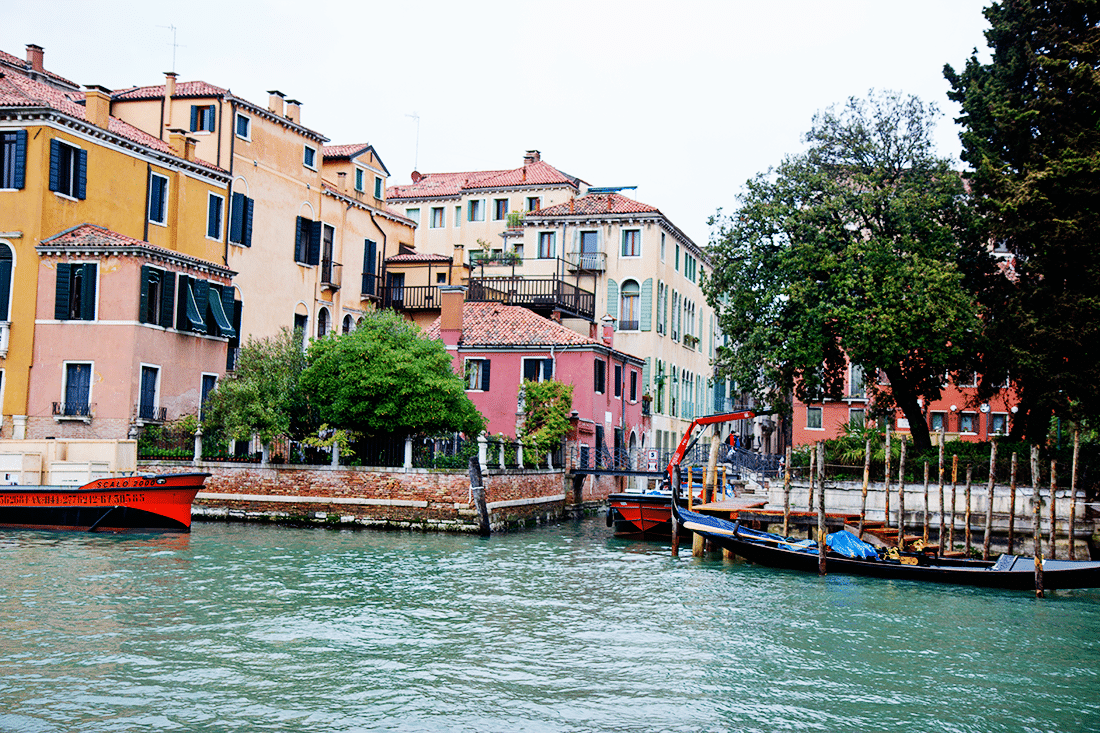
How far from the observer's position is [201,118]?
31.5m

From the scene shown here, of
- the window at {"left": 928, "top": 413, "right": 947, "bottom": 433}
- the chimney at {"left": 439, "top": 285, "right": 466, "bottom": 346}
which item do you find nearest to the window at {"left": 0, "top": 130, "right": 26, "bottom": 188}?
the chimney at {"left": 439, "top": 285, "right": 466, "bottom": 346}

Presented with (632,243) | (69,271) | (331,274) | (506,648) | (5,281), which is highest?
(632,243)

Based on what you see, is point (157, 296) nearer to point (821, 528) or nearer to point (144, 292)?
point (144, 292)

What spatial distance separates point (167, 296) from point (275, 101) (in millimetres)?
9187

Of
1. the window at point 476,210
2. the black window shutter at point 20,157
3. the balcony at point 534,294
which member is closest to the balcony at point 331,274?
the balcony at point 534,294

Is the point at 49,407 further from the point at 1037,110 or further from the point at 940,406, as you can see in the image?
the point at 940,406

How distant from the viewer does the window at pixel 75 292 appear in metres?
26.3

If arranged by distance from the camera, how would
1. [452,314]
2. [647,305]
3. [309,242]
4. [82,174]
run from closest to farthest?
[82,174]
[452,314]
[309,242]
[647,305]

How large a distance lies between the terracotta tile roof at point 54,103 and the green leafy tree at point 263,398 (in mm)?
6109

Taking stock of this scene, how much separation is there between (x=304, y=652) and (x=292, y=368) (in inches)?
635

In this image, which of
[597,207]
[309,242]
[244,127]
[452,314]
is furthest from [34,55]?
[597,207]

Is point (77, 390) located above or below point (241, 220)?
below

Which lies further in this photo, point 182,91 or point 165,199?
point 182,91

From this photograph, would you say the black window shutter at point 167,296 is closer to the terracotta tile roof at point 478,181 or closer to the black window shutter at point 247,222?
the black window shutter at point 247,222
